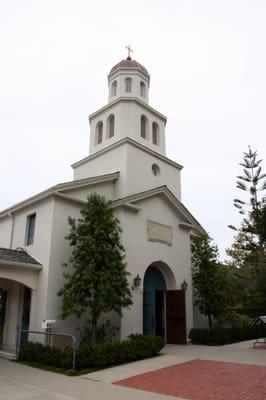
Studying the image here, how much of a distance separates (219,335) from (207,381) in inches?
296

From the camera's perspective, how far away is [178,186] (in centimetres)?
2147

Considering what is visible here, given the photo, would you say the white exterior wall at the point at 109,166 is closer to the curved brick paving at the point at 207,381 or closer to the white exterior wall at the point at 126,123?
the white exterior wall at the point at 126,123

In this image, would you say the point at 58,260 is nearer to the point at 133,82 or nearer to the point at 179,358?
the point at 179,358

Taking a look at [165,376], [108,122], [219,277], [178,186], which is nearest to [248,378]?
[165,376]

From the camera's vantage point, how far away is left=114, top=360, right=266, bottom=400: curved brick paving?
25.3 ft

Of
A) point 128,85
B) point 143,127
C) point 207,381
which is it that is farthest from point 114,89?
point 207,381

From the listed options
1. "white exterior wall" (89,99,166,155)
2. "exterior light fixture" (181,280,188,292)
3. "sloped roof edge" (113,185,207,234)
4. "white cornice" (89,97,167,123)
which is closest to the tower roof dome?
"white cornice" (89,97,167,123)

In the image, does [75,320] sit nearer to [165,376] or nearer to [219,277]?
[165,376]

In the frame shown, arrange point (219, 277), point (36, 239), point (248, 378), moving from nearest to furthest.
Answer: point (248, 378) → point (36, 239) → point (219, 277)

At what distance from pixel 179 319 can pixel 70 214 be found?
712 cm

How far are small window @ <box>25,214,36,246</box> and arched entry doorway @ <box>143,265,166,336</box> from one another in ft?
19.0

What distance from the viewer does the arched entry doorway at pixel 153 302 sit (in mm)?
16562

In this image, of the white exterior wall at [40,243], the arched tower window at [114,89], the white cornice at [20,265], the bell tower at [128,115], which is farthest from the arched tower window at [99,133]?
the white cornice at [20,265]

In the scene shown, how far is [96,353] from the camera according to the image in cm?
1114
